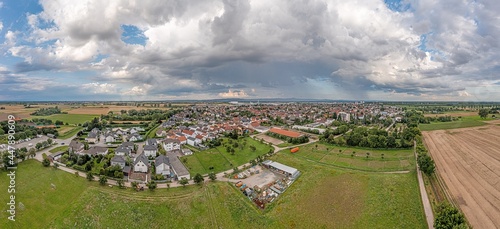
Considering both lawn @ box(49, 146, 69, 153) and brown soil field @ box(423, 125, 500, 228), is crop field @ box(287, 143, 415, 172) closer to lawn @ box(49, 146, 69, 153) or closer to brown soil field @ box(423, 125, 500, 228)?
brown soil field @ box(423, 125, 500, 228)

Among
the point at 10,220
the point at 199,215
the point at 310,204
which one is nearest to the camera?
the point at 10,220

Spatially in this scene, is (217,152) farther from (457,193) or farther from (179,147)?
(457,193)

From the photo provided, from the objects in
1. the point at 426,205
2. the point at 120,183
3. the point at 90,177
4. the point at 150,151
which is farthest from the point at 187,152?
the point at 426,205

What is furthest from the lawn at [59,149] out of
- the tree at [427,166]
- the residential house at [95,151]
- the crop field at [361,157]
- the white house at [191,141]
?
the tree at [427,166]

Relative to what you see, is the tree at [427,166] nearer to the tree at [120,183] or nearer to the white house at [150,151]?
the tree at [120,183]

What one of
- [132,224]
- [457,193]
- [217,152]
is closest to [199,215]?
[132,224]
